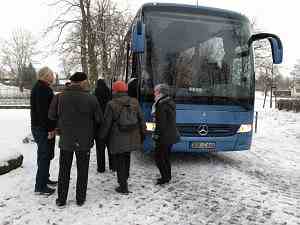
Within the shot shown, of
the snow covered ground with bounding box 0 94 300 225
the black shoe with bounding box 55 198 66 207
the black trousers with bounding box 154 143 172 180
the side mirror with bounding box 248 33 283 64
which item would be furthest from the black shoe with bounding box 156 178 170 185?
the side mirror with bounding box 248 33 283 64

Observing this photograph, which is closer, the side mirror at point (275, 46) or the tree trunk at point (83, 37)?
the side mirror at point (275, 46)

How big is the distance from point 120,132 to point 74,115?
3.00 feet

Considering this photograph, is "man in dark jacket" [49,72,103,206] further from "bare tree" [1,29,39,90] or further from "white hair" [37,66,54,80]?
"bare tree" [1,29,39,90]

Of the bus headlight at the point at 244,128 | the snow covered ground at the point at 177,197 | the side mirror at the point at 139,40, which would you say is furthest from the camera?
the bus headlight at the point at 244,128

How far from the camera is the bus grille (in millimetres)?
6997

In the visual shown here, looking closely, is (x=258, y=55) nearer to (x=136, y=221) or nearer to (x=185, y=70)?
(x=185, y=70)

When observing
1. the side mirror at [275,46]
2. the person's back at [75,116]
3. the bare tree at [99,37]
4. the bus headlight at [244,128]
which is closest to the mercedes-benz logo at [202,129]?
the bus headlight at [244,128]

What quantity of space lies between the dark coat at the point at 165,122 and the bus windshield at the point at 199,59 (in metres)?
1.08

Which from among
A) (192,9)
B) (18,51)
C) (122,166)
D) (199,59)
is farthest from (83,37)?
(18,51)

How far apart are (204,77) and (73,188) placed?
3.54m

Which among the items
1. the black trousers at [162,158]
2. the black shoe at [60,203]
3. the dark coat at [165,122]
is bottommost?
the black shoe at [60,203]

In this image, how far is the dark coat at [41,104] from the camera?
16.3 ft

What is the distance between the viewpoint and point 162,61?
704 centimetres

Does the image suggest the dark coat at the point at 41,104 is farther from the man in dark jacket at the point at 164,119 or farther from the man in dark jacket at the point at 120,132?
the man in dark jacket at the point at 164,119
